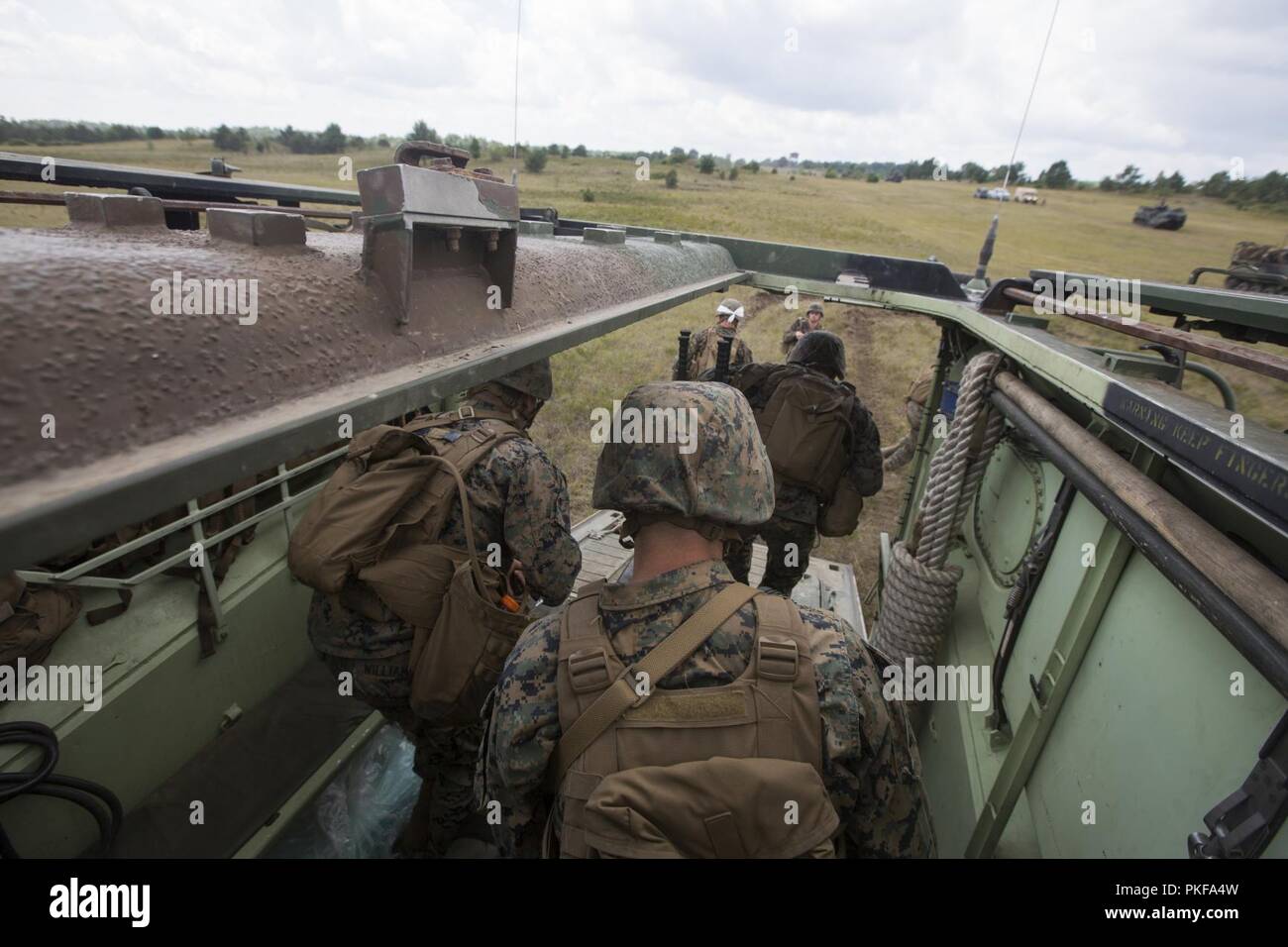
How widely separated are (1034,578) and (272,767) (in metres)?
3.73

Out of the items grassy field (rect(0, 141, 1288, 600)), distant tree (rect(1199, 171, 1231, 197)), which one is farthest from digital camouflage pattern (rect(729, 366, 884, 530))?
distant tree (rect(1199, 171, 1231, 197))

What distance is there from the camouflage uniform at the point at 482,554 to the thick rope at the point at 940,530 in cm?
196

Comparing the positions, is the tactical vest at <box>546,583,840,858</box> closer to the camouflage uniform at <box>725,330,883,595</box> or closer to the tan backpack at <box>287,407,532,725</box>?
the tan backpack at <box>287,407,532,725</box>

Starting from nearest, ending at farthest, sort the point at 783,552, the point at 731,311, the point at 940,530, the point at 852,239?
the point at 940,530 → the point at 783,552 → the point at 731,311 → the point at 852,239

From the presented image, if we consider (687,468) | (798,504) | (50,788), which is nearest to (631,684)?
(687,468)

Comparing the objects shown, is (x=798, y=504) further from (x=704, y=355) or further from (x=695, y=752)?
(x=695, y=752)

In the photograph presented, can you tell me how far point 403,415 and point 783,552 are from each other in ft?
11.2

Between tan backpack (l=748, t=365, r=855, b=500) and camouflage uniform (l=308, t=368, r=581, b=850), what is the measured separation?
1913 millimetres

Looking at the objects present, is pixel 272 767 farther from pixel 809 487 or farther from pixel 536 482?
pixel 809 487

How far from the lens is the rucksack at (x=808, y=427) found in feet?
13.5

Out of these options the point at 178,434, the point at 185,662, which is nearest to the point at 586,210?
the point at 185,662

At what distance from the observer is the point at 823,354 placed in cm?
442

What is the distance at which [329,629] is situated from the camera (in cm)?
264

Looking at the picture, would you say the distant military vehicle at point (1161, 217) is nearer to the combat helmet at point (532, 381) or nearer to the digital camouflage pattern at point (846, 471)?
the digital camouflage pattern at point (846, 471)
